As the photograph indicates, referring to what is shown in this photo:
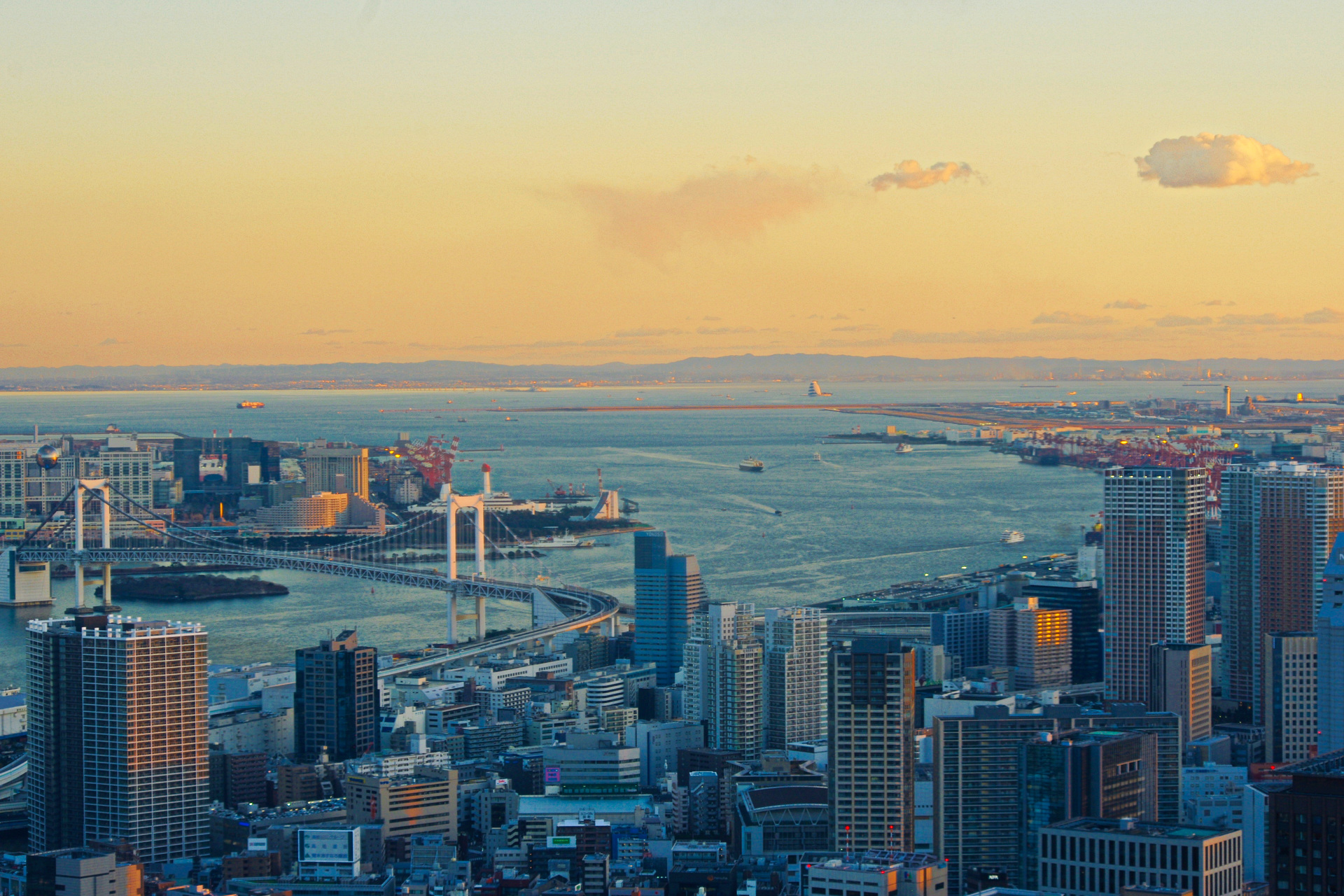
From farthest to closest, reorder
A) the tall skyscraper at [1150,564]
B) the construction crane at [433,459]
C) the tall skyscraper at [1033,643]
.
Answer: the construction crane at [433,459] → the tall skyscraper at [1033,643] → the tall skyscraper at [1150,564]

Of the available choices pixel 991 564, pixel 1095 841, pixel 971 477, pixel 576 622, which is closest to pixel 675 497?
pixel 971 477

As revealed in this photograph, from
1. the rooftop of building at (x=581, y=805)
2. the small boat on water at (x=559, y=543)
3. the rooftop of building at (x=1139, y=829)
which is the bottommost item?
the rooftop of building at (x=581, y=805)

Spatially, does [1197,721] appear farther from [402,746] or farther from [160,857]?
[160,857]

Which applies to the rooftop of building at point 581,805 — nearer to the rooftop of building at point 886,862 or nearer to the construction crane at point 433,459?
the rooftop of building at point 886,862

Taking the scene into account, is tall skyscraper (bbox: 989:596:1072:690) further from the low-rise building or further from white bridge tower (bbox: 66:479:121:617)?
white bridge tower (bbox: 66:479:121:617)

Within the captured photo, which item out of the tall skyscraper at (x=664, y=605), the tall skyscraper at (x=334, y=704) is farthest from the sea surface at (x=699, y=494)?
the tall skyscraper at (x=334, y=704)

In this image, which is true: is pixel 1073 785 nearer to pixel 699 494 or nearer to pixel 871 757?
pixel 871 757

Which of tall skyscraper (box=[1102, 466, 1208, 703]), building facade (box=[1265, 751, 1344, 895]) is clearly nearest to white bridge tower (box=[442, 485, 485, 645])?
tall skyscraper (box=[1102, 466, 1208, 703])
